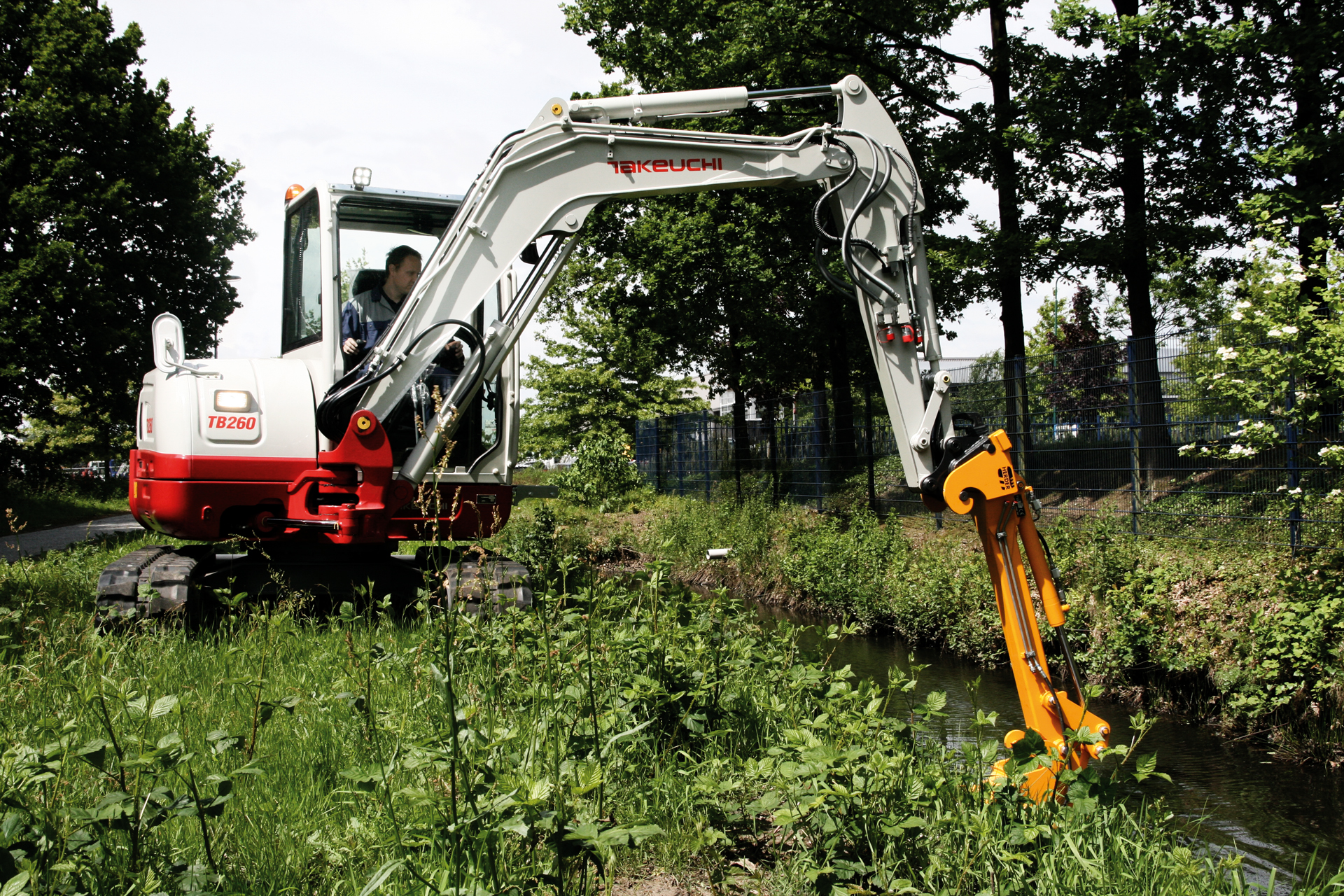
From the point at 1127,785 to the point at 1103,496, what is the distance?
17.6 ft

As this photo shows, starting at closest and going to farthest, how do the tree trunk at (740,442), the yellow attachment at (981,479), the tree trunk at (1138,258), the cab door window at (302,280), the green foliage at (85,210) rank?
the yellow attachment at (981,479) → the cab door window at (302,280) → the tree trunk at (1138,258) → the tree trunk at (740,442) → the green foliage at (85,210)

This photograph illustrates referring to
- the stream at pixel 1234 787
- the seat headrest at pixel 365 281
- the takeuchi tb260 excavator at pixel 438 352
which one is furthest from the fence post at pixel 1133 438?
the seat headrest at pixel 365 281

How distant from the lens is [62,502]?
24719mm

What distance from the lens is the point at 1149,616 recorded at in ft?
22.9

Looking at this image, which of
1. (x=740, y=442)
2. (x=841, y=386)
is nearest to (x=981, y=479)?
(x=740, y=442)

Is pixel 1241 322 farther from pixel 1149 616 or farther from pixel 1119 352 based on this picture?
pixel 1119 352

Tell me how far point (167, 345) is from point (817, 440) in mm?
10233

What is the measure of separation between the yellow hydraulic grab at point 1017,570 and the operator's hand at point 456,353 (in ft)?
11.6

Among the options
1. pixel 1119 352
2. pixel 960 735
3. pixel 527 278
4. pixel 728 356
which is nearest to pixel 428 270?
pixel 527 278

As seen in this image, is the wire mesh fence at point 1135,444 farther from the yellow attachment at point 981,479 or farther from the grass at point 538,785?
the grass at point 538,785

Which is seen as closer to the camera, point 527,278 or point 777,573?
point 527,278

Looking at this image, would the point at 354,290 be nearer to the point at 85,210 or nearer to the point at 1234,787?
the point at 1234,787

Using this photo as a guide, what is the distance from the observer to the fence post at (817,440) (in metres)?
14.8

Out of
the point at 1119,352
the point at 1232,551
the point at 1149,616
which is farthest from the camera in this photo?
the point at 1119,352
